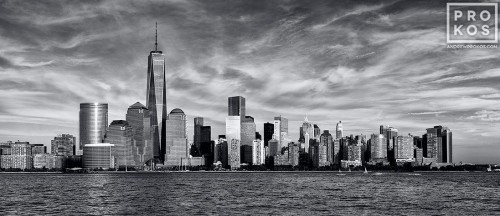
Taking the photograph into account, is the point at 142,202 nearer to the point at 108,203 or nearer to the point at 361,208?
the point at 108,203

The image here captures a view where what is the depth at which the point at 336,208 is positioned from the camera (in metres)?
88.5

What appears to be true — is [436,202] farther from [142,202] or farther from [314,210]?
[142,202]

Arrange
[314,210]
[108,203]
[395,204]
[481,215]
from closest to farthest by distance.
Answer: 1. [481,215]
2. [314,210]
3. [395,204]
4. [108,203]

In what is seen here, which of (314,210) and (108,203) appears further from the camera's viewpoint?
(108,203)

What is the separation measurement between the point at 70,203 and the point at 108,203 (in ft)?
22.6

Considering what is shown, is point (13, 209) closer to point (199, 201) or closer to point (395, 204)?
point (199, 201)

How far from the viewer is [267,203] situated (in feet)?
324

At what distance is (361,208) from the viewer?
88125 millimetres

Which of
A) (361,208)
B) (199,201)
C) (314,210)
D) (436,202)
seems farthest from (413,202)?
(199,201)

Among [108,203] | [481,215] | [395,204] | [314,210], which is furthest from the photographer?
[108,203]

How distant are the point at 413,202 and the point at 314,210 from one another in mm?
23452

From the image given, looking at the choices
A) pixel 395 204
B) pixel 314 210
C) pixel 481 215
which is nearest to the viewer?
pixel 481 215

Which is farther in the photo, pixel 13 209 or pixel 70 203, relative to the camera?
pixel 70 203

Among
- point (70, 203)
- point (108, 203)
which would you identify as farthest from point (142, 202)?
point (70, 203)
